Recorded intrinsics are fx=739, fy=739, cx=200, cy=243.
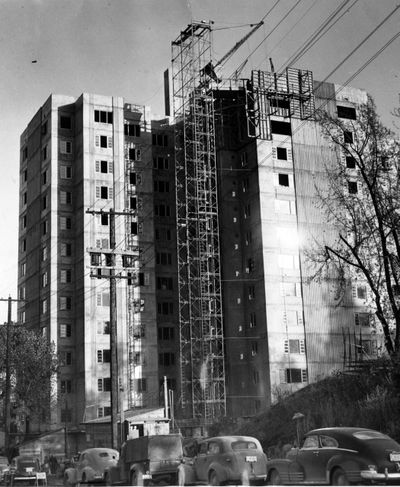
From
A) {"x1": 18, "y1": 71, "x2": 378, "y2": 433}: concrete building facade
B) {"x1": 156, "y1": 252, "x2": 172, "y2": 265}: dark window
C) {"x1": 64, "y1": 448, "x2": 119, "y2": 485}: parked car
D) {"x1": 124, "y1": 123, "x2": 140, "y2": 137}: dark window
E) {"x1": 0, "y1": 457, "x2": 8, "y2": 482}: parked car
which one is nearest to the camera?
{"x1": 64, "y1": 448, "x2": 119, "y2": 485}: parked car

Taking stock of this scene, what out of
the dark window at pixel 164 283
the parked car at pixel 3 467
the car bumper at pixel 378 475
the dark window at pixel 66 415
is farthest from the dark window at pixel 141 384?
the car bumper at pixel 378 475

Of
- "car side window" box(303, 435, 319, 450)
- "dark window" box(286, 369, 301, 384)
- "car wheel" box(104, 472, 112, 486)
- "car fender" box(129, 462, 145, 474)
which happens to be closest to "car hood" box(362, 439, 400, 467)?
"car side window" box(303, 435, 319, 450)

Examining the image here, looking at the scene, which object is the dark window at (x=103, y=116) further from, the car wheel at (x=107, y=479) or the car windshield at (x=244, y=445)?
the car windshield at (x=244, y=445)

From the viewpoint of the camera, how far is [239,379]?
308 ft

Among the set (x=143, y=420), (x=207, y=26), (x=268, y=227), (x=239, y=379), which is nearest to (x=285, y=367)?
(x=239, y=379)

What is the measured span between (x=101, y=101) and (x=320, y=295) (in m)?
40.0

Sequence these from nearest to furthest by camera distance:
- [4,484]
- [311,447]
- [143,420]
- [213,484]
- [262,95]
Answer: [311,447] < [213,484] < [4,484] < [143,420] < [262,95]

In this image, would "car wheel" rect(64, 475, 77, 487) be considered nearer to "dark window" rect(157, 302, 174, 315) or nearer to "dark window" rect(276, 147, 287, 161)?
"dark window" rect(276, 147, 287, 161)

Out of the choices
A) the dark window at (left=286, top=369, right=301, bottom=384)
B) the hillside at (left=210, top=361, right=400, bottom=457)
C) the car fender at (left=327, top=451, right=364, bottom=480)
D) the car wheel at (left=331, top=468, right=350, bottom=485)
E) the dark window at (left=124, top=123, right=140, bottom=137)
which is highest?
the dark window at (left=124, top=123, right=140, bottom=137)

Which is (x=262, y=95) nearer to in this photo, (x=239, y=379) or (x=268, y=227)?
(x=268, y=227)

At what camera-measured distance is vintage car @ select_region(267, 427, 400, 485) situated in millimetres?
20688

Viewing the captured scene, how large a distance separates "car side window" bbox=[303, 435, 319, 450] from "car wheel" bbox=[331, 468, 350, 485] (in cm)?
142

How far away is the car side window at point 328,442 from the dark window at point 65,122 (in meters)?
86.2

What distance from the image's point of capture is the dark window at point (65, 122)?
337 feet
